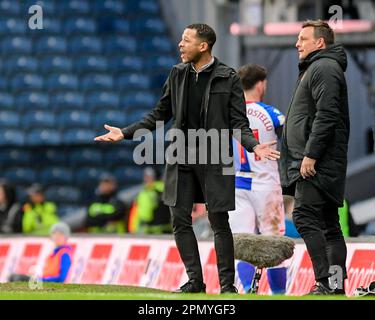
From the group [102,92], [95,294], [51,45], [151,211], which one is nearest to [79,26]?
[51,45]

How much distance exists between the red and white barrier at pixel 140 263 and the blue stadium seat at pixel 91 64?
715 centimetres

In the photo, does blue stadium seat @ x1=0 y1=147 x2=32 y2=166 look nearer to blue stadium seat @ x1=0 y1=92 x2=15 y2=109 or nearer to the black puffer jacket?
blue stadium seat @ x1=0 y1=92 x2=15 y2=109

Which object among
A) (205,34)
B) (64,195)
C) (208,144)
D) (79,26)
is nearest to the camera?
(208,144)

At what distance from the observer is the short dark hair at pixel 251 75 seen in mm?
11383

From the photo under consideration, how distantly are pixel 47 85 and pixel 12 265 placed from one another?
285 inches

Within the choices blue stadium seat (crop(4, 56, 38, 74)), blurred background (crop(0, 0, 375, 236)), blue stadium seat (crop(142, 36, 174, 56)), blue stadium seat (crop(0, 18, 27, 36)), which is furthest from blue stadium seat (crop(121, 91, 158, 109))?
blue stadium seat (crop(0, 18, 27, 36))

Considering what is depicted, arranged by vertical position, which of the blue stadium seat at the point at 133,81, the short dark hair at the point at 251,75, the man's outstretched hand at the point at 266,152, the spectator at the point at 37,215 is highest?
the short dark hair at the point at 251,75

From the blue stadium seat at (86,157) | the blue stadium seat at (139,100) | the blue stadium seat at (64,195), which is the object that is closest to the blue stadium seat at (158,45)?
the blue stadium seat at (139,100)

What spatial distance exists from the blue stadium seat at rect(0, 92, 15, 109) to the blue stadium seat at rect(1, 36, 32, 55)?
3.48 ft

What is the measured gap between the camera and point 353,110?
24609 millimetres

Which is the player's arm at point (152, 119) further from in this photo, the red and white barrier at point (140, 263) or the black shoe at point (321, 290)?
the red and white barrier at point (140, 263)

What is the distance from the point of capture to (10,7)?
2692cm

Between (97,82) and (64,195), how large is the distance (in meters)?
2.73

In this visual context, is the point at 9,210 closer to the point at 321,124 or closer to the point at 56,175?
the point at 56,175
